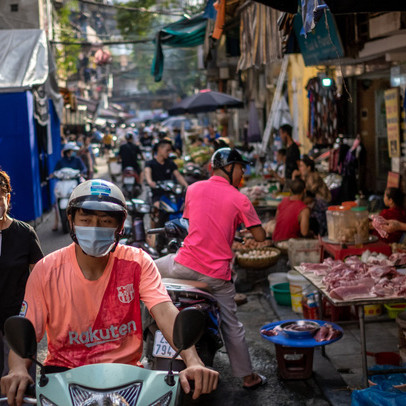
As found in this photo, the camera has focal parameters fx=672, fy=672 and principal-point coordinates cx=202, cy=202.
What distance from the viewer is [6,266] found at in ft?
15.3

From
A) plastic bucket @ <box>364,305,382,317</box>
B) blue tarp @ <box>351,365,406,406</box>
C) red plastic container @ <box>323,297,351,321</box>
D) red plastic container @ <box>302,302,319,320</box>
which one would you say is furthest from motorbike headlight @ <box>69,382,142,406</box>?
plastic bucket @ <box>364,305,382,317</box>

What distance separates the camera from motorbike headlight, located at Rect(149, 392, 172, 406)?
268cm

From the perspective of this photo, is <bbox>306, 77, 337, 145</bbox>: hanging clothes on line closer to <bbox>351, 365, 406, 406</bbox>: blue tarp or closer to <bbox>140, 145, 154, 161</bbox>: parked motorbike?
<bbox>351, 365, 406, 406</bbox>: blue tarp

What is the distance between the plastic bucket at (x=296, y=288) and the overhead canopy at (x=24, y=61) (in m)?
9.46

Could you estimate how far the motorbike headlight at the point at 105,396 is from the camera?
2.59 meters

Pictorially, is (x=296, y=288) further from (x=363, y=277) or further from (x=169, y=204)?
(x=169, y=204)

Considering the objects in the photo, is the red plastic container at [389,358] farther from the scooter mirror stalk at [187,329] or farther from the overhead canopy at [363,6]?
the scooter mirror stalk at [187,329]

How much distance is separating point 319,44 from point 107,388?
841 cm

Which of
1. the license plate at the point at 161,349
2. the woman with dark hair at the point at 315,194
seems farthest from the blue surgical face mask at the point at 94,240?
the woman with dark hair at the point at 315,194

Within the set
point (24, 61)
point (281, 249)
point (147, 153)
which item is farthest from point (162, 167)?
point (147, 153)

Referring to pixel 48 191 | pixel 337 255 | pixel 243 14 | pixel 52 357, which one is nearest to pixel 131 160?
pixel 48 191

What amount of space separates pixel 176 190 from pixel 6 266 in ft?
22.7

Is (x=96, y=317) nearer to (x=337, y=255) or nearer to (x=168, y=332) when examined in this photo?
(x=168, y=332)

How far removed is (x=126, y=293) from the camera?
3.44 meters
